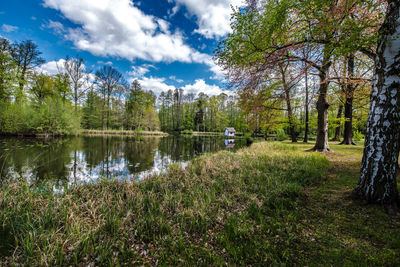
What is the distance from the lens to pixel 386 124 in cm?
305

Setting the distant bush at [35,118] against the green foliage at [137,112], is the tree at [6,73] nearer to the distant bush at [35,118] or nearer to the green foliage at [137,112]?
the distant bush at [35,118]

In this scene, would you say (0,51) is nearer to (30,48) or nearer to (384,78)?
(30,48)

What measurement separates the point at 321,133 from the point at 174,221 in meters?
10.4

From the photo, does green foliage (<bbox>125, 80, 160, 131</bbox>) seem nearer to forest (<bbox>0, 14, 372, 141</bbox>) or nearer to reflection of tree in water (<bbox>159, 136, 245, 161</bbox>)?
forest (<bbox>0, 14, 372, 141</bbox>)

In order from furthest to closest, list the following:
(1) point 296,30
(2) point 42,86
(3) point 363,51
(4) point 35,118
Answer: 1. (2) point 42,86
2. (4) point 35,118
3. (1) point 296,30
4. (3) point 363,51

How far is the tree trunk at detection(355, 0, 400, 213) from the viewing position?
300 cm

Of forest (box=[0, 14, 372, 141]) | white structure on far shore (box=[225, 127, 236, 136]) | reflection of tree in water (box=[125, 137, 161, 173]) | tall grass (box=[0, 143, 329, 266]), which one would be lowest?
reflection of tree in water (box=[125, 137, 161, 173])

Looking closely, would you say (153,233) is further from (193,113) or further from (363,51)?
(193,113)

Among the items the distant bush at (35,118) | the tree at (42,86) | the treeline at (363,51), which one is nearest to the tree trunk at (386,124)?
the treeline at (363,51)

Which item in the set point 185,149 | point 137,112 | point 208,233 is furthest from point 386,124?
point 137,112

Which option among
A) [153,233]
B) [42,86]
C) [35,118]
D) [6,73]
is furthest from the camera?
[42,86]

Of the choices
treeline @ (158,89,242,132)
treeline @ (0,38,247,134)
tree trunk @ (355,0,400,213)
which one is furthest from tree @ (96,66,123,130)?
tree trunk @ (355,0,400,213)

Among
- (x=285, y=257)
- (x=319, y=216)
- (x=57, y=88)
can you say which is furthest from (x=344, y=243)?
(x=57, y=88)

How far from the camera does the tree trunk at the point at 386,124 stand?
9.85 feet
